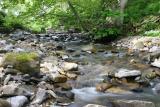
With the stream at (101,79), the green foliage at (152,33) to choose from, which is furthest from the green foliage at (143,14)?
the stream at (101,79)

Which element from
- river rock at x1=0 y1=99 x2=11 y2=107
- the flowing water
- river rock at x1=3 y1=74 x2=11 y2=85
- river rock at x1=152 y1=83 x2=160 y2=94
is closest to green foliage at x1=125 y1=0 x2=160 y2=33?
the flowing water

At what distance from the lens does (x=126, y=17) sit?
16.6 meters

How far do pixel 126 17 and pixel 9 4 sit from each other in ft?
20.1

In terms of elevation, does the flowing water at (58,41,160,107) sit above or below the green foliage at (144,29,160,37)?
below

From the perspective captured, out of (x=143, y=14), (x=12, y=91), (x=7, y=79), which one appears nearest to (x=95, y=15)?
(x=143, y=14)

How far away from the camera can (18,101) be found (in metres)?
5.13

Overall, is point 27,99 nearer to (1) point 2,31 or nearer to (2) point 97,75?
(2) point 97,75

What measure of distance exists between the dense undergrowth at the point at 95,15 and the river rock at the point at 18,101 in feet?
33.9

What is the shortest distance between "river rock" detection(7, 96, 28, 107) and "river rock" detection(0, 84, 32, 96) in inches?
7.3

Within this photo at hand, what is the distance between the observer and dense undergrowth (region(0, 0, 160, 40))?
608 inches

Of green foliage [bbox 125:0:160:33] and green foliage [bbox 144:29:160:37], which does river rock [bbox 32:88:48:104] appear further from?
green foliage [bbox 125:0:160:33]

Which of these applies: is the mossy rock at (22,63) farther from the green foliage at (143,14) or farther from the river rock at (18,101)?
the green foliage at (143,14)

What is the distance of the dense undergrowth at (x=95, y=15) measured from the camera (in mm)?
15438

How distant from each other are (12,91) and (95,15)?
1091 cm
